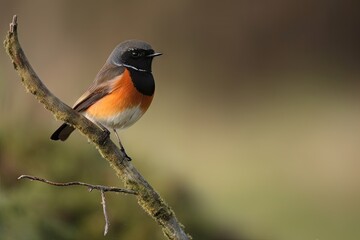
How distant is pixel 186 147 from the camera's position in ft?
27.7

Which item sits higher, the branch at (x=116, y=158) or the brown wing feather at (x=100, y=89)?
the brown wing feather at (x=100, y=89)

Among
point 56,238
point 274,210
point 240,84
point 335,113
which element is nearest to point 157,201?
point 56,238

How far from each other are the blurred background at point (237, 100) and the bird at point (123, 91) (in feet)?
5.49

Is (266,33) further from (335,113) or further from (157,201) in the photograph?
(157,201)

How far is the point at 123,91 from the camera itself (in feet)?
8.72

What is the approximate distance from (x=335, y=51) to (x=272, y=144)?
213 centimetres

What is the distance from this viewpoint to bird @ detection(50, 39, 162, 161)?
2.65 meters

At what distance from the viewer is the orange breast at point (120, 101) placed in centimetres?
264

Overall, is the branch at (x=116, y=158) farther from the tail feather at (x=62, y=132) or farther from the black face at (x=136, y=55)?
the black face at (x=136, y=55)

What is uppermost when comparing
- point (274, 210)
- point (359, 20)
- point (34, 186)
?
point (34, 186)

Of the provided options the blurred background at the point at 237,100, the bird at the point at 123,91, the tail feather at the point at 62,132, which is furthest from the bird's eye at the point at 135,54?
the blurred background at the point at 237,100

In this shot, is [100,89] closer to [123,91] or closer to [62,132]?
[123,91]

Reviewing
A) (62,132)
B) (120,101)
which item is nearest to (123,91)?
(120,101)

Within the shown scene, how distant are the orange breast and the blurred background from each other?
5.52 ft
